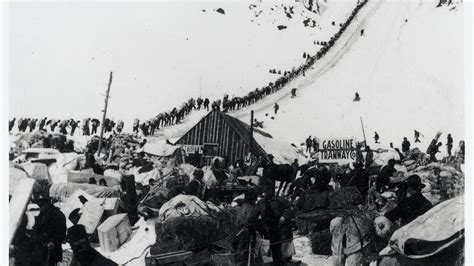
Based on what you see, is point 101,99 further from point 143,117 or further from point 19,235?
point 19,235

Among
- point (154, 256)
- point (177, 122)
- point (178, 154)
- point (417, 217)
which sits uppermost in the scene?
point (177, 122)

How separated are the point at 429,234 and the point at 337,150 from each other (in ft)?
8.78

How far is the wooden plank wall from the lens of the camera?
9.57 metres

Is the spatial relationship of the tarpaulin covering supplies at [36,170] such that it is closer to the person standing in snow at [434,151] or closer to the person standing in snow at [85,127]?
the person standing in snow at [85,127]

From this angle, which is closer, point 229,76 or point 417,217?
point 417,217

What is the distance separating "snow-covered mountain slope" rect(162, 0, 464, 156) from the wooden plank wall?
9.4 inches

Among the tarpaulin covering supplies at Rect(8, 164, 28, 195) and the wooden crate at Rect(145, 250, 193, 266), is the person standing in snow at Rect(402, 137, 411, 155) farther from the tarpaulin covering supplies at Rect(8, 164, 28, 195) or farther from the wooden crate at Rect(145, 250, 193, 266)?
the tarpaulin covering supplies at Rect(8, 164, 28, 195)

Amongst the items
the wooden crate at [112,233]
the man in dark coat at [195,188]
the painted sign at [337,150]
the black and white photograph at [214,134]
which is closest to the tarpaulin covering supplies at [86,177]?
the black and white photograph at [214,134]

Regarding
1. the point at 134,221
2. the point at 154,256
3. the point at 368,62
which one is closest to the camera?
the point at 154,256

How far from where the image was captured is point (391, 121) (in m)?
9.41

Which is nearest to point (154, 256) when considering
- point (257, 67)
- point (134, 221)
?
point (134, 221)

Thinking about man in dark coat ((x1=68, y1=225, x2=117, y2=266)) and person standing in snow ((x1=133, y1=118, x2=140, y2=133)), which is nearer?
man in dark coat ((x1=68, y1=225, x2=117, y2=266))

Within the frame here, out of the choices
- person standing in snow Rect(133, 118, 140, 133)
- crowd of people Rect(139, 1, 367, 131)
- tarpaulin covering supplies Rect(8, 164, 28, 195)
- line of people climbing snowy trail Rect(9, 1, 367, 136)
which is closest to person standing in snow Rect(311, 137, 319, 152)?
line of people climbing snowy trail Rect(9, 1, 367, 136)

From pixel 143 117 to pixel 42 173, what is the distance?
211 centimetres
